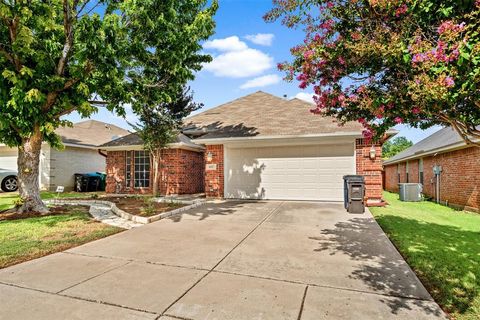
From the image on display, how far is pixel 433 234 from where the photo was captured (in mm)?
6258

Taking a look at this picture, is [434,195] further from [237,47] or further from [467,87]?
[467,87]

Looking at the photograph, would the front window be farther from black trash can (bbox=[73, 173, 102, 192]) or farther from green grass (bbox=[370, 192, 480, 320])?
green grass (bbox=[370, 192, 480, 320])

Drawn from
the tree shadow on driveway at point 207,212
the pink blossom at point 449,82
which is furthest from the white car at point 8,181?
the pink blossom at point 449,82

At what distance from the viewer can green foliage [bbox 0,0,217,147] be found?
22.4 ft

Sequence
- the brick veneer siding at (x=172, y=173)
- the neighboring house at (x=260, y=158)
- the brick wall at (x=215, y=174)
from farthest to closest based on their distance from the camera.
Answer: the brick veneer siding at (x=172, y=173) < the brick wall at (x=215, y=174) < the neighboring house at (x=260, y=158)

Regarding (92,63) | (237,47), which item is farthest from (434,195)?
(92,63)

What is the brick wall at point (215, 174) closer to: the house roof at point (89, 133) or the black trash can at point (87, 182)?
the black trash can at point (87, 182)

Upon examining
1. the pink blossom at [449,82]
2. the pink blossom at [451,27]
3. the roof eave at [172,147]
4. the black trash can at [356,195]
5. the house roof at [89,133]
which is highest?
the house roof at [89,133]

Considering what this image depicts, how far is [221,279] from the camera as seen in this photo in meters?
3.78

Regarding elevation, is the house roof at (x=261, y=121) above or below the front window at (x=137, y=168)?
above

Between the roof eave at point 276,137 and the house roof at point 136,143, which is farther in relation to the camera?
the house roof at point 136,143

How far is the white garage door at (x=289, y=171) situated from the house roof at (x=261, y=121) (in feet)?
3.23

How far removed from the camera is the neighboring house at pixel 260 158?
35.9ft

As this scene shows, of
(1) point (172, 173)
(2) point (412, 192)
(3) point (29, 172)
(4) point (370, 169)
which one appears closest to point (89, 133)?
(1) point (172, 173)
